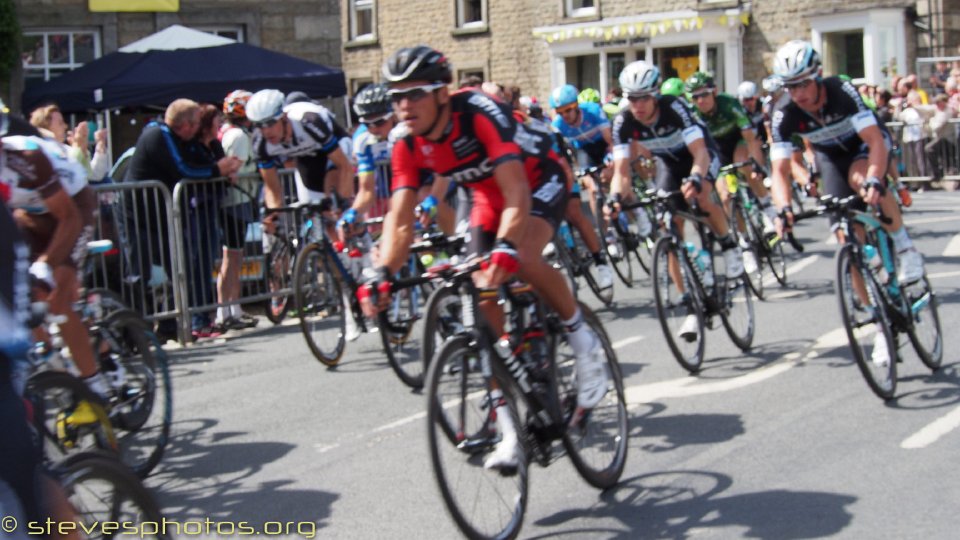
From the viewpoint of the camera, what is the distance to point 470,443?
5.58m

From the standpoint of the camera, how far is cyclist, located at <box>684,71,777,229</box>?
13037mm

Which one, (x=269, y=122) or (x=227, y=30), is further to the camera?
(x=227, y=30)

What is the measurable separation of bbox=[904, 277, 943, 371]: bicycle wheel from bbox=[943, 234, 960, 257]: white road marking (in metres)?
6.18

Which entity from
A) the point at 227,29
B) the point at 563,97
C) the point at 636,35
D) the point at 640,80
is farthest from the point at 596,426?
the point at 636,35

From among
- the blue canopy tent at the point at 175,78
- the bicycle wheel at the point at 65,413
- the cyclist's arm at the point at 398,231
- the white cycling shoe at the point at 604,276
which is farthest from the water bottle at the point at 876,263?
the blue canopy tent at the point at 175,78

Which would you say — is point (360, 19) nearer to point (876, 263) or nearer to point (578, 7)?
point (578, 7)

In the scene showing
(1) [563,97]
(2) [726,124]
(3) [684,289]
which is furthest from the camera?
(2) [726,124]

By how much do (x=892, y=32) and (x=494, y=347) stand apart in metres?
29.2

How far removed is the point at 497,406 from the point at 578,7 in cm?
3428

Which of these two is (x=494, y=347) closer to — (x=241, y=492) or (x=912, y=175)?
(x=241, y=492)

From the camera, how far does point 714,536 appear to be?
18.9 feet

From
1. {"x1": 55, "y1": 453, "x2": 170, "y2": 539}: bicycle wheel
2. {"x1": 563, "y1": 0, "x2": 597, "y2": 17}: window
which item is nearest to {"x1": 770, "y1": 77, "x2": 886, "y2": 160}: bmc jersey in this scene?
{"x1": 55, "y1": 453, "x2": 170, "y2": 539}: bicycle wheel

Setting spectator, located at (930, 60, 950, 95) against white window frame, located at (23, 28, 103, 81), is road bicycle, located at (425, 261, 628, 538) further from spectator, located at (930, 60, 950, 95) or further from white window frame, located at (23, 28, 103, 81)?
spectator, located at (930, 60, 950, 95)

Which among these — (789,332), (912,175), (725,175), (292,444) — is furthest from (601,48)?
(292,444)
